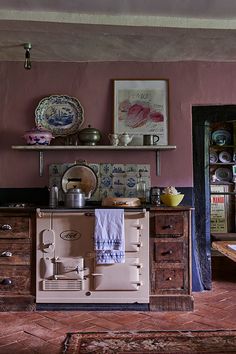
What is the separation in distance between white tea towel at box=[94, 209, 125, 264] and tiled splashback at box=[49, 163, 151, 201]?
684mm

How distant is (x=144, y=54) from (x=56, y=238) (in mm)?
1917

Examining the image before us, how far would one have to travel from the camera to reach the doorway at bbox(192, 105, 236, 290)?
4113 mm

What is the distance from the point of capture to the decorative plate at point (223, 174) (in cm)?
679

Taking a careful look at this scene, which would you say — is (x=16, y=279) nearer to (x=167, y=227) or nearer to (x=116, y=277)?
(x=116, y=277)

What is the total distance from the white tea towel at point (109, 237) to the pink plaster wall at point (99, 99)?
85cm

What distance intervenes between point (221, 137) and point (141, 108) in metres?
3.03

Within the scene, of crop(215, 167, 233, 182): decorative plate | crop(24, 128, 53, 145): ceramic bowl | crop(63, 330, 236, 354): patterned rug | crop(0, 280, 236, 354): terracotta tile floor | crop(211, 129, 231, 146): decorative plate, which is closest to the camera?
crop(63, 330, 236, 354): patterned rug

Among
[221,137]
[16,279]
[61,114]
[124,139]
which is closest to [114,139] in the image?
[124,139]

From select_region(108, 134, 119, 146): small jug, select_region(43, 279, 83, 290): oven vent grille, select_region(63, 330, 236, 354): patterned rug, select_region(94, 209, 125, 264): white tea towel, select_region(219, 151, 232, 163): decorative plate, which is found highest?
select_region(219, 151, 232, 163): decorative plate

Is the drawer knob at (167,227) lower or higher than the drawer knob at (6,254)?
higher

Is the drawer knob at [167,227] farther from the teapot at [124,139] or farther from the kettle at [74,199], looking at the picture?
the teapot at [124,139]

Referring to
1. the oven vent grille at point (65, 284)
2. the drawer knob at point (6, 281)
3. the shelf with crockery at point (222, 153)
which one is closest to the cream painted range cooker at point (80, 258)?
the oven vent grille at point (65, 284)

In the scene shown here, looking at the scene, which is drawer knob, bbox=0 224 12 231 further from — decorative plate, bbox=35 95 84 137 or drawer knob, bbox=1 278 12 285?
decorative plate, bbox=35 95 84 137

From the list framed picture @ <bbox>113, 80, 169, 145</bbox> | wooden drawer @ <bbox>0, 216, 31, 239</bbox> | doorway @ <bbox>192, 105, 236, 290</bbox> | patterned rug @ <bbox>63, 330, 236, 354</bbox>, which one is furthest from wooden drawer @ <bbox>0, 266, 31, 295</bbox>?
doorway @ <bbox>192, 105, 236, 290</bbox>
